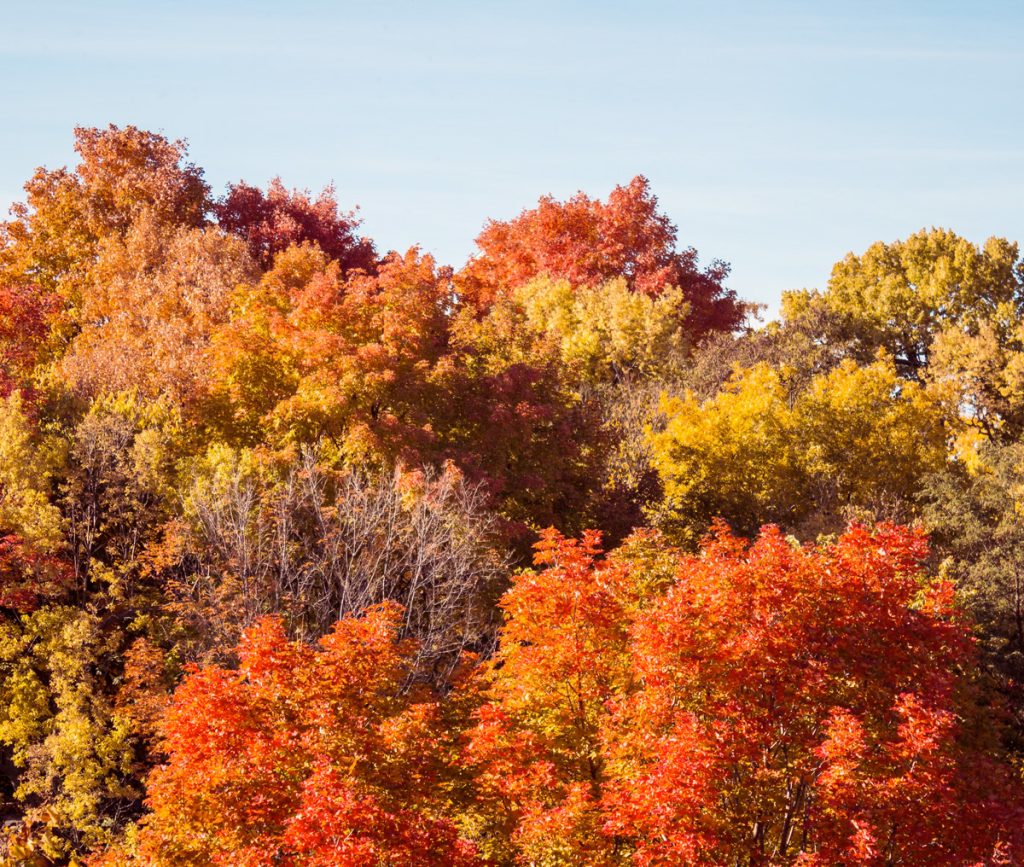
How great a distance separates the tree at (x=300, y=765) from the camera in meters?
15.6

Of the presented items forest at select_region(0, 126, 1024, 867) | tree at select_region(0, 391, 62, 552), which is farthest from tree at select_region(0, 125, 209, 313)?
tree at select_region(0, 391, 62, 552)

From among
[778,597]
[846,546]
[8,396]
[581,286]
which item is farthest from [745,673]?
[581,286]

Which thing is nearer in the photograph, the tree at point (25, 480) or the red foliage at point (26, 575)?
the red foliage at point (26, 575)

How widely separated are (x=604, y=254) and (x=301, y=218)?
46.7 feet

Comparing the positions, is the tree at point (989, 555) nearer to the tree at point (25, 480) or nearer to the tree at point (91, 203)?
the tree at point (25, 480)

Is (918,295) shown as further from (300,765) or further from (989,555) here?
(300,765)

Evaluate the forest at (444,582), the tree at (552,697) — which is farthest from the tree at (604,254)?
the tree at (552,697)

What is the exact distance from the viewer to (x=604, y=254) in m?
57.8

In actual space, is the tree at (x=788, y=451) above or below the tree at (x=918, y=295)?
below

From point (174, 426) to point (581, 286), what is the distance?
93.1ft

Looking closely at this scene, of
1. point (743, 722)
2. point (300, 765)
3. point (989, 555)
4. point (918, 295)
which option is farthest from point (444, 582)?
point (918, 295)

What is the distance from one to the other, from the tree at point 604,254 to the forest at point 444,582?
33.4 ft

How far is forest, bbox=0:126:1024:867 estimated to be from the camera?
17.2 m

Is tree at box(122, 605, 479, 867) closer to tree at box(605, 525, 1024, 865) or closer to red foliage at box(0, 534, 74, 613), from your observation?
tree at box(605, 525, 1024, 865)
